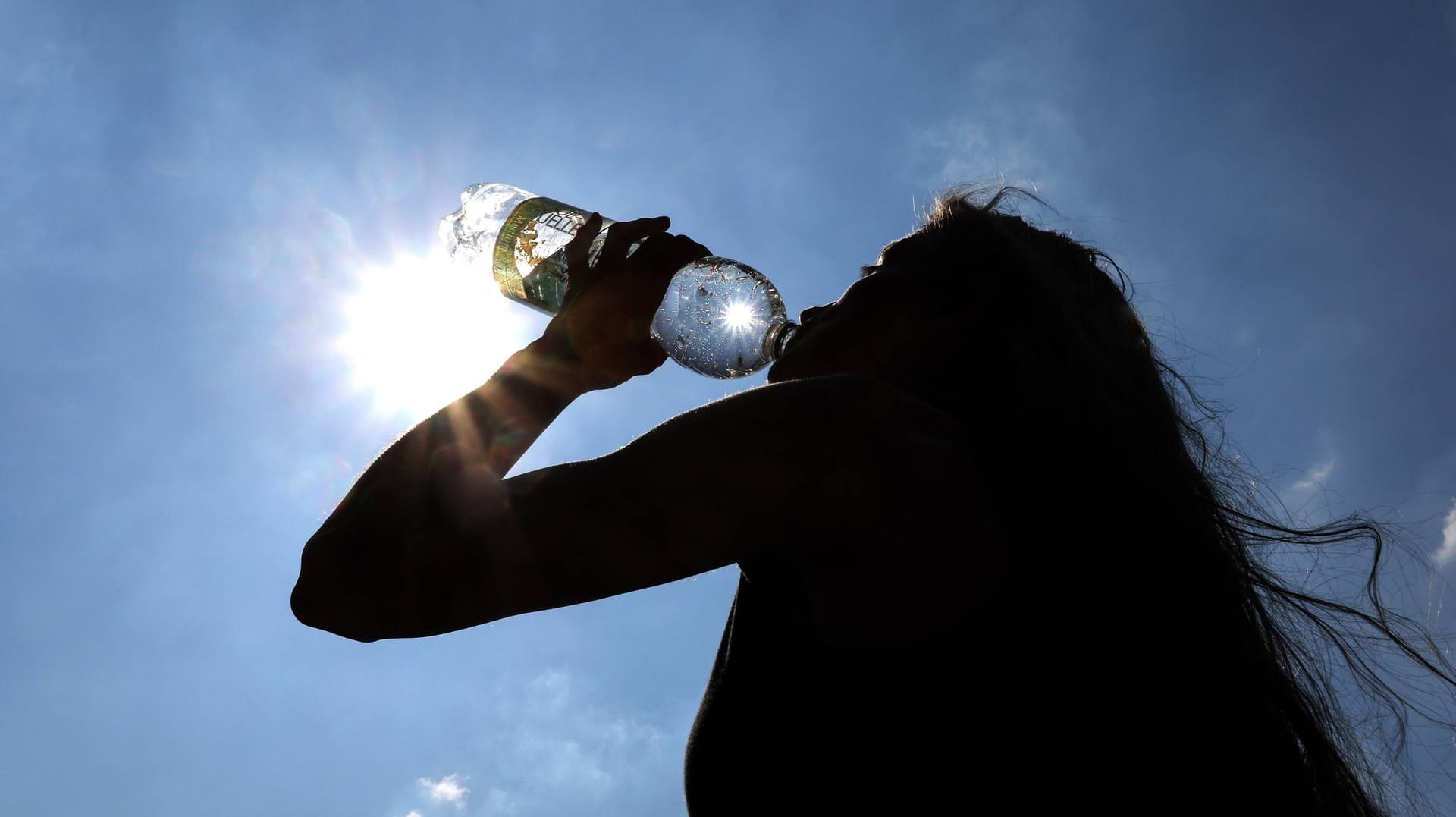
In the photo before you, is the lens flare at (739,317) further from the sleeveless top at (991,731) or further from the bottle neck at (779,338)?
the sleeveless top at (991,731)

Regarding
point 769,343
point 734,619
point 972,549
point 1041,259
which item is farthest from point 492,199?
point 972,549

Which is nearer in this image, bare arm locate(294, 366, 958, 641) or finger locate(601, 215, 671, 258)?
bare arm locate(294, 366, 958, 641)

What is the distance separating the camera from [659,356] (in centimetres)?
249

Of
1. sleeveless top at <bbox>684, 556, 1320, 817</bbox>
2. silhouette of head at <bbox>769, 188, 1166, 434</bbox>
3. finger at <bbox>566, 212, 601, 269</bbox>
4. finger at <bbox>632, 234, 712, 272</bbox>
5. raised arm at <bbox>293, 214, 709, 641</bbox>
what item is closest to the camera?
sleeveless top at <bbox>684, 556, 1320, 817</bbox>

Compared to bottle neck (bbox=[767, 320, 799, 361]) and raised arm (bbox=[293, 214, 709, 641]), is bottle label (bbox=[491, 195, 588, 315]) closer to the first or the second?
bottle neck (bbox=[767, 320, 799, 361])

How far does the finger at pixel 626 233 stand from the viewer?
2402 millimetres

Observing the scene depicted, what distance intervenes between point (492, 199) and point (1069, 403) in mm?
3173

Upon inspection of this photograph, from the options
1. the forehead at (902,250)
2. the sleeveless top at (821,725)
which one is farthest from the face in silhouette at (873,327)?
the sleeveless top at (821,725)

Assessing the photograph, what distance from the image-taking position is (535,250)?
3.44 meters

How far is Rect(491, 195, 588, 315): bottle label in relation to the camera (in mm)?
3389

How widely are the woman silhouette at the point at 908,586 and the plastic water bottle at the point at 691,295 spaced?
1681 mm

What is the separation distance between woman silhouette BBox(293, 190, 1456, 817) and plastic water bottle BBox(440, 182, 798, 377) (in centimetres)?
168

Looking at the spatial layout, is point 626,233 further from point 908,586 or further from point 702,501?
point 908,586

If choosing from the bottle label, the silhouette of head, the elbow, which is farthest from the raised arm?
the bottle label
